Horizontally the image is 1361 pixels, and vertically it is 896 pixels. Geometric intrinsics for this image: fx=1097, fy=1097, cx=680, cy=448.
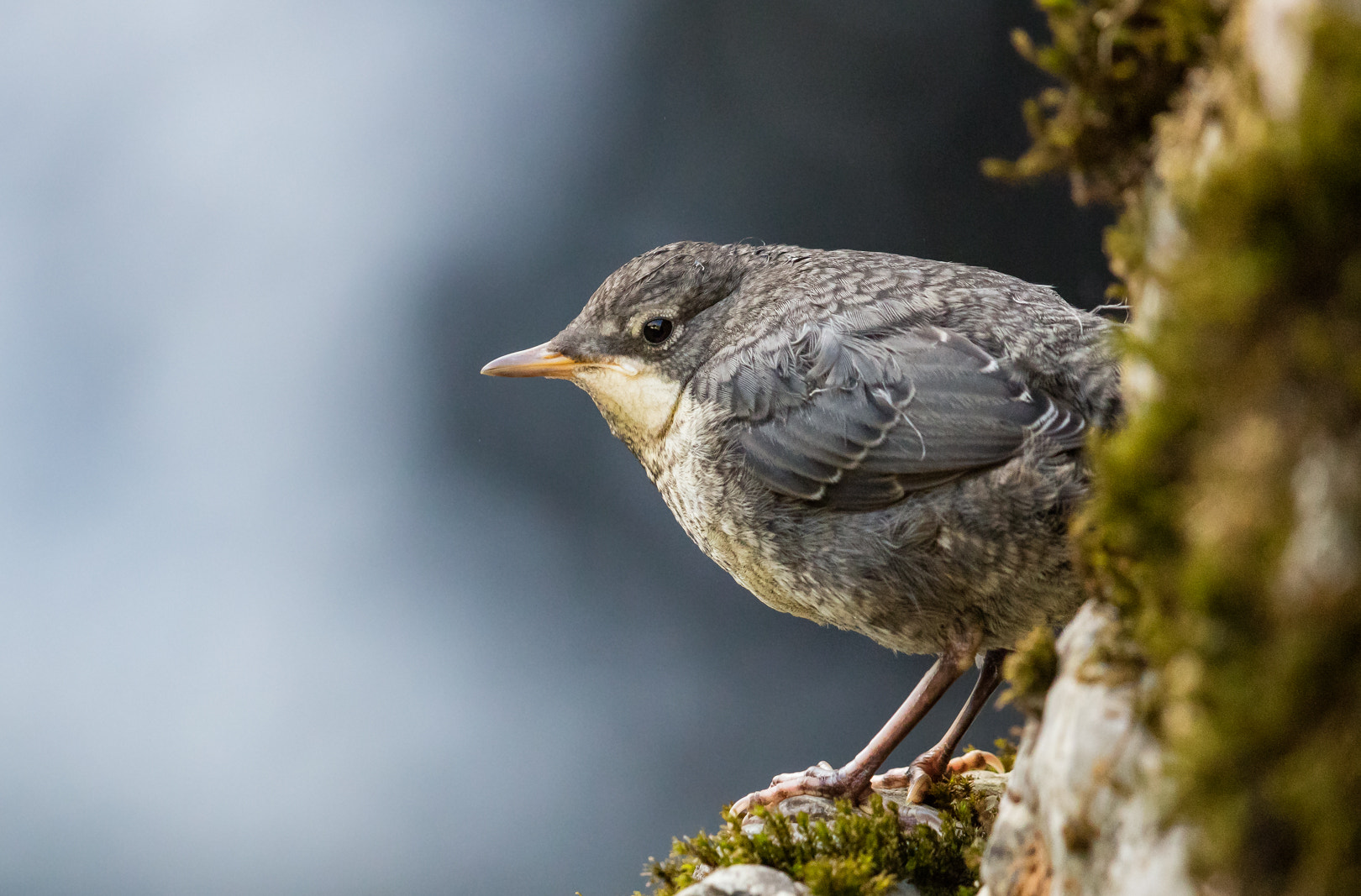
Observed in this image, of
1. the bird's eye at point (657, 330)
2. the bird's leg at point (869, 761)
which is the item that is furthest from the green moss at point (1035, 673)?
the bird's eye at point (657, 330)

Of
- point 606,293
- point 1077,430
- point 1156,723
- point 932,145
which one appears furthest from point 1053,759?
point 932,145

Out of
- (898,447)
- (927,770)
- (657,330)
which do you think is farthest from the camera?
(657,330)

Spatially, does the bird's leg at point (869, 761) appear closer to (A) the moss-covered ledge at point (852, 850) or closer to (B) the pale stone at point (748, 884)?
(A) the moss-covered ledge at point (852, 850)

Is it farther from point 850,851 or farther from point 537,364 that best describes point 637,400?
point 850,851

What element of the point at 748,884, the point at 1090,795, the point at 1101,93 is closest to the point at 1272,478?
the point at 1090,795

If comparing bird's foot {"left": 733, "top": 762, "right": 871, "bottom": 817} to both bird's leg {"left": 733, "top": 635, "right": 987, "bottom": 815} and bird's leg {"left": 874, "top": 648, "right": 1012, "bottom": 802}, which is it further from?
bird's leg {"left": 874, "top": 648, "right": 1012, "bottom": 802}

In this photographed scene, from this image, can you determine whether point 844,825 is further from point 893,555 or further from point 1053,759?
point 1053,759

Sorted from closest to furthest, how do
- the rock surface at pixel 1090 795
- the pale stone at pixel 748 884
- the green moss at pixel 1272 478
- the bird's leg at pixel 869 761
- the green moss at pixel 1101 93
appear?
the green moss at pixel 1272 478, the rock surface at pixel 1090 795, the green moss at pixel 1101 93, the pale stone at pixel 748 884, the bird's leg at pixel 869 761
